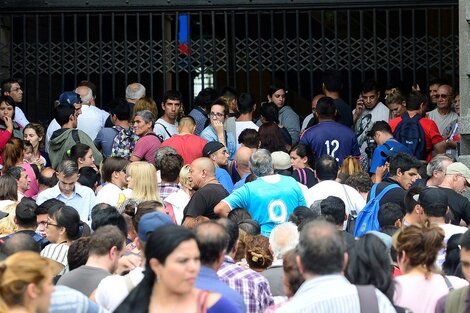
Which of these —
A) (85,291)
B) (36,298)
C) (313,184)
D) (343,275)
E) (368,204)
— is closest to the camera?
(36,298)

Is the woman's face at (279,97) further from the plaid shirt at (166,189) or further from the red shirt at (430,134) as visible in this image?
the plaid shirt at (166,189)

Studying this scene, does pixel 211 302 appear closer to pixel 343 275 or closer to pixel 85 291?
pixel 343 275

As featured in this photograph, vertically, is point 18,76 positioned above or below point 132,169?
above

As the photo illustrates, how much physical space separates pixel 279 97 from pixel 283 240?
26.1ft

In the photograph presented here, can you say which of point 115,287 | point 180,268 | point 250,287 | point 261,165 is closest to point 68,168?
point 261,165

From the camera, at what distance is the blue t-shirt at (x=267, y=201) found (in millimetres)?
12195

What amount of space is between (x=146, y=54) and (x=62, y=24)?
1.23 metres

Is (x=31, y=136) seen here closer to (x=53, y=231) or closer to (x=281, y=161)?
(x=281, y=161)

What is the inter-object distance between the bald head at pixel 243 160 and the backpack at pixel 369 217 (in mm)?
1784

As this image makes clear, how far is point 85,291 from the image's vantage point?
896 centimetres

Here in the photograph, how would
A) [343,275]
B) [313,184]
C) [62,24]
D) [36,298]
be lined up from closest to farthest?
[36,298], [343,275], [313,184], [62,24]

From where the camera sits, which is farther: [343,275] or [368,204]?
[368,204]

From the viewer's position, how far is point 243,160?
14.0m

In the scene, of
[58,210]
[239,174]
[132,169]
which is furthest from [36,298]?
[239,174]
